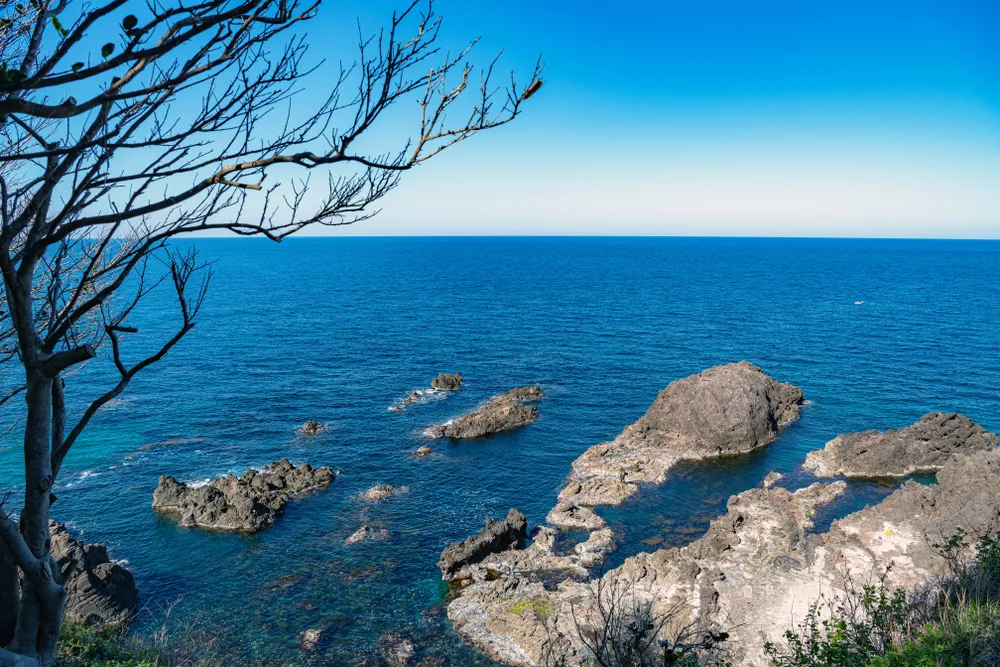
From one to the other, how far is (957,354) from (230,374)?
8388 centimetres

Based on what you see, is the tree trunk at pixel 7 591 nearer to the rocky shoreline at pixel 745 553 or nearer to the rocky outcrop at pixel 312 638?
the rocky shoreline at pixel 745 553

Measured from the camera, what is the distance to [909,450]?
42.7 meters

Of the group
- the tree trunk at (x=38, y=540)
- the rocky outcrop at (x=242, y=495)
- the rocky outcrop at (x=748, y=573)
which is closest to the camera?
the tree trunk at (x=38, y=540)

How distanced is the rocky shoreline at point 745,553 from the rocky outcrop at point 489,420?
8.54 m

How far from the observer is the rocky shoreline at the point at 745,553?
25.0 meters

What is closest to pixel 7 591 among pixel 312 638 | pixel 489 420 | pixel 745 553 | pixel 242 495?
pixel 312 638

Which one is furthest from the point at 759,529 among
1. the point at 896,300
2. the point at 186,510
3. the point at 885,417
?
the point at 896,300

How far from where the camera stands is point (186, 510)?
121 feet

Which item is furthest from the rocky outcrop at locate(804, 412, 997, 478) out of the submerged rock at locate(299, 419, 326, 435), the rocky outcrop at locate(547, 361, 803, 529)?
the submerged rock at locate(299, 419, 326, 435)

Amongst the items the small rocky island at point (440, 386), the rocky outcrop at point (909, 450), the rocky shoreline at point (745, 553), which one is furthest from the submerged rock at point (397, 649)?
the small rocky island at point (440, 386)

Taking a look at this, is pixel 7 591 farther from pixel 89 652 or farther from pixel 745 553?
pixel 745 553

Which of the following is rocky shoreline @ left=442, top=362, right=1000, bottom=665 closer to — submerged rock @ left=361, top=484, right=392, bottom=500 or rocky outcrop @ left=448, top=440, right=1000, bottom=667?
rocky outcrop @ left=448, top=440, right=1000, bottom=667

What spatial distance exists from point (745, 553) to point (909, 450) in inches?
835

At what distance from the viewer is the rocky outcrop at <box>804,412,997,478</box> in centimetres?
4197
